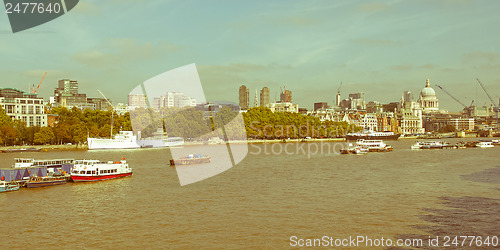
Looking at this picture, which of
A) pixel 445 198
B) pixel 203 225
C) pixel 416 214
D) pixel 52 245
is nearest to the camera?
pixel 52 245

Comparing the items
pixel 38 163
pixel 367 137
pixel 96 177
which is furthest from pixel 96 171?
pixel 367 137

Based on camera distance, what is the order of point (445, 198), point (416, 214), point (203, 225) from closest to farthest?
point (203, 225)
point (416, 214)
point (445, 198)

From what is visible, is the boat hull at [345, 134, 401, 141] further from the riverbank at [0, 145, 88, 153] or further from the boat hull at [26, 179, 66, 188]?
the boat hull at [26, 179, 66, 188]

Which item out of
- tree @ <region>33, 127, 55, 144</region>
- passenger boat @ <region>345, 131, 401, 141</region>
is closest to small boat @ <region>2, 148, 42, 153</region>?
tree @ <region>33, 127, 55, 144</region>

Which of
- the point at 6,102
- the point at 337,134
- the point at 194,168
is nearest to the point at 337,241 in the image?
the point at 194,168

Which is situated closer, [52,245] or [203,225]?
[52,245]

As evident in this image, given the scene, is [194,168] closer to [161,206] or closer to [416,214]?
[161,206]

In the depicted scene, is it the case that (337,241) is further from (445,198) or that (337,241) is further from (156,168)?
(156,168)

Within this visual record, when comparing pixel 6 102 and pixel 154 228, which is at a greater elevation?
pixel 6 102
